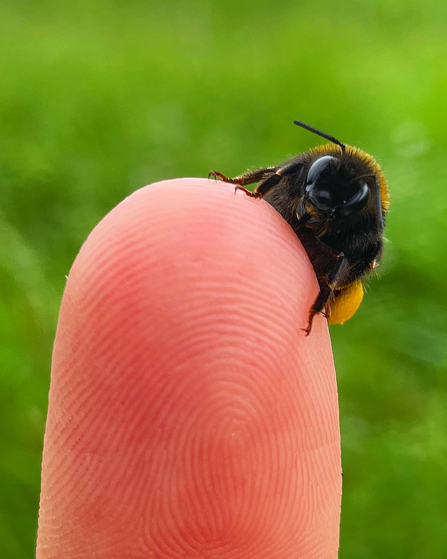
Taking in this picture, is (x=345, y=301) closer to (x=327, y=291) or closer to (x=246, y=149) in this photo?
(x=327, y=291)

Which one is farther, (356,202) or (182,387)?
(356,202)

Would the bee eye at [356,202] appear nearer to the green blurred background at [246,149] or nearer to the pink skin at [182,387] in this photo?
the pink skin at [182,387]

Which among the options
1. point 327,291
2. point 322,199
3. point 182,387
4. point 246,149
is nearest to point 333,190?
point 322,199

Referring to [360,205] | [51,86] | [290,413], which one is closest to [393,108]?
[51,86]

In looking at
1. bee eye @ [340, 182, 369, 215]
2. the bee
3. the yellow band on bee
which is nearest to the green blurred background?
the yellow band on bee

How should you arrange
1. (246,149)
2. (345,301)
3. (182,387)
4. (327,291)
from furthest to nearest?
(246,149) < (345,301) < (327,291) < (182,387)

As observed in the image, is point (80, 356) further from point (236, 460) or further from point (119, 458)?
point (236, 460)

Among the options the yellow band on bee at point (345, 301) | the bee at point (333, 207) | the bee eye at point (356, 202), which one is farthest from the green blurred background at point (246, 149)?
the bee eye at point (356, 202)
